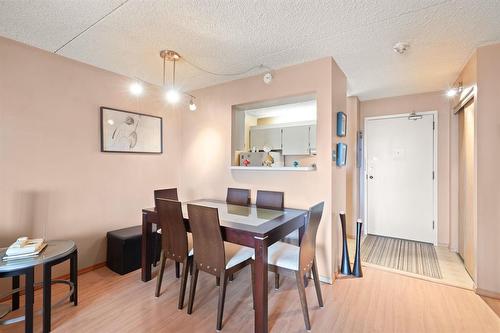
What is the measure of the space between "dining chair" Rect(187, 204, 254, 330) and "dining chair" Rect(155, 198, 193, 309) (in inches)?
5.4

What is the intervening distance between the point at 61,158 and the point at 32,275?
127cm

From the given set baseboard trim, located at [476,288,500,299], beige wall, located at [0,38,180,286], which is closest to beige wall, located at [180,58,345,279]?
beige wall, located at [0,38,180,286]

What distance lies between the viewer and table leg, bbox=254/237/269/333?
1.70m

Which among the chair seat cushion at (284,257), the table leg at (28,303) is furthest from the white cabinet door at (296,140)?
the table leg at (28,303)

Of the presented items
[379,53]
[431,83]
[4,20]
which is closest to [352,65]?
[379,53]

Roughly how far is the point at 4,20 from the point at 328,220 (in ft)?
11.0

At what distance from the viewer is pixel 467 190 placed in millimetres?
2840

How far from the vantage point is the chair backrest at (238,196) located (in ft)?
10.00

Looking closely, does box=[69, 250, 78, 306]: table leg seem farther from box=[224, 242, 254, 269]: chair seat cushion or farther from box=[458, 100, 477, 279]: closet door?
box=[458, 100, 477, 279]: closet door

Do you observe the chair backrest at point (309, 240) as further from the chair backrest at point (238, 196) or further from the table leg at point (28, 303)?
the table leg at point (28, 303)

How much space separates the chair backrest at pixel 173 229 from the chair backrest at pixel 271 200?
1018 millimetres

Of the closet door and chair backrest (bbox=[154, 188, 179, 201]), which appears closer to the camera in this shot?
the closet door

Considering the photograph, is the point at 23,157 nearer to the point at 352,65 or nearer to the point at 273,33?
the point at 273,33

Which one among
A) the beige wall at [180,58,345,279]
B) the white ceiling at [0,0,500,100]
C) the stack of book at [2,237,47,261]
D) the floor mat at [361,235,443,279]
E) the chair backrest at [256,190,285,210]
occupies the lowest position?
the floor mat at [361,235,443,279]
